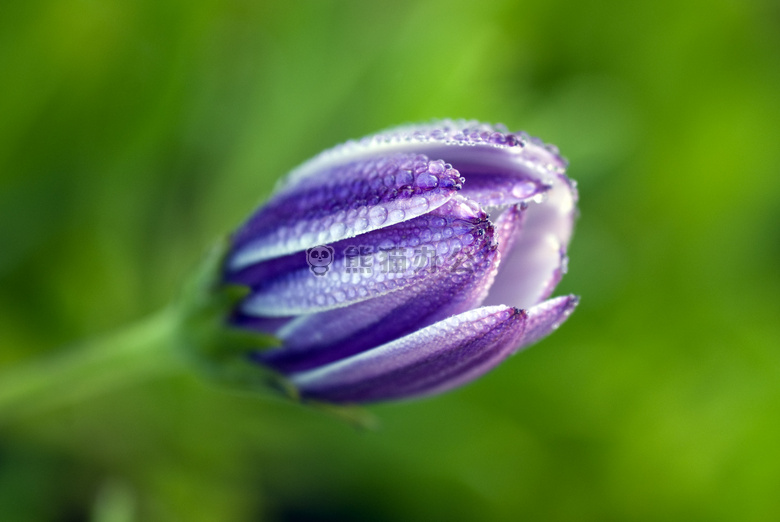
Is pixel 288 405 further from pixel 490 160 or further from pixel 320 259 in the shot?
pixel 490 160

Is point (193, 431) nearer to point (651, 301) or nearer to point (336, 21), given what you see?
point (336, 21)

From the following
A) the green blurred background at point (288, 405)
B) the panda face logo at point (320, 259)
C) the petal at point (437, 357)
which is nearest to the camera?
the petal at point (437, 357)

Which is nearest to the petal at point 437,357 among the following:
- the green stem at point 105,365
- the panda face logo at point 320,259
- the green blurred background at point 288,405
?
the panda face logo at point 320,259

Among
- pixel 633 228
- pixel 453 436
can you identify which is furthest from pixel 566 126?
pixel 453 436

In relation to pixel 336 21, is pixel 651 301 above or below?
below

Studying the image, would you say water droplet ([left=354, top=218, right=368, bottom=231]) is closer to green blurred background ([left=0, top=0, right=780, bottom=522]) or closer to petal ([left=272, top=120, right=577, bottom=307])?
petal ([left=272, top=120, right=577, bottom=307])

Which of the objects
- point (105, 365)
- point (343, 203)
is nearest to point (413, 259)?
point (343, 203)

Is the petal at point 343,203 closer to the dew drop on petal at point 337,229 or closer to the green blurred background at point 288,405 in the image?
the dew drop on petal at point 337,229
